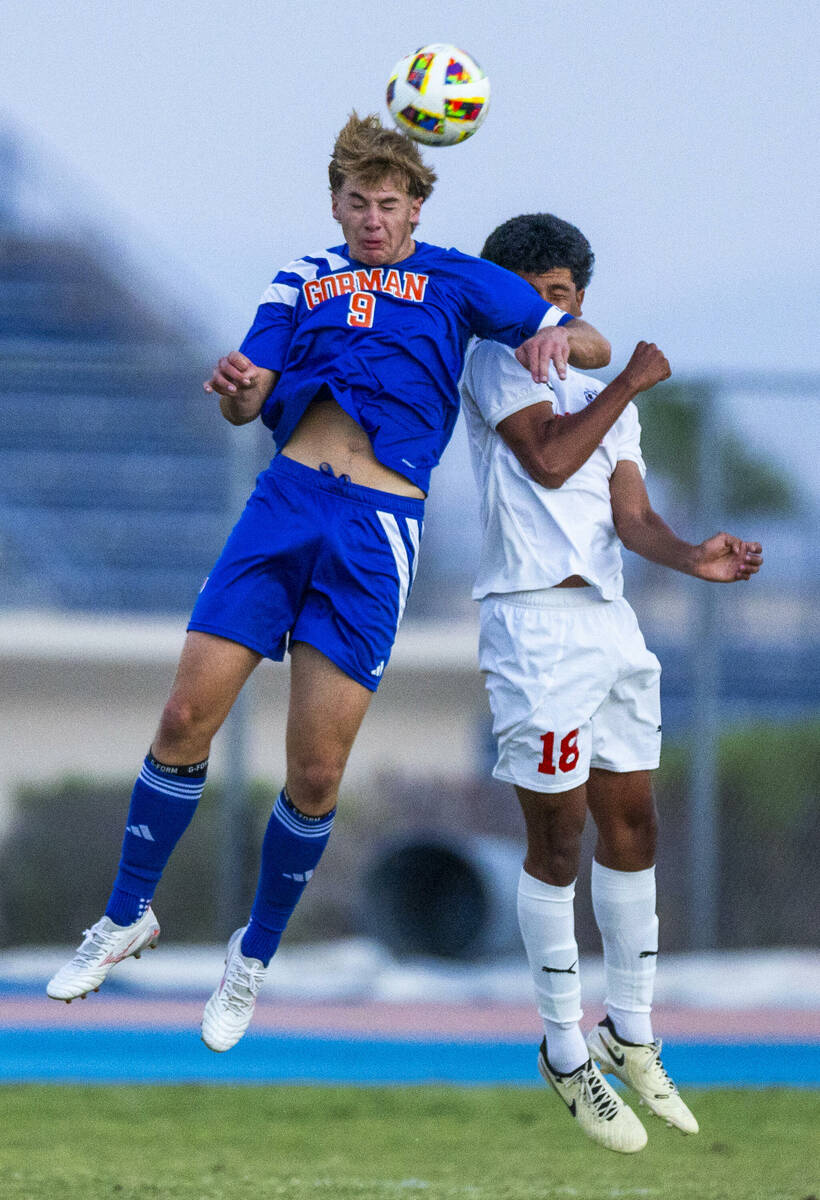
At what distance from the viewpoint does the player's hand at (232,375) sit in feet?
12.8

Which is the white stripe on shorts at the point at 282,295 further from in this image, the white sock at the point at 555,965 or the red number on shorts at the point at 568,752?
the white sock at the point at 555,965

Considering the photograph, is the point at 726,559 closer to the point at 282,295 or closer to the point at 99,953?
the point at 282,295

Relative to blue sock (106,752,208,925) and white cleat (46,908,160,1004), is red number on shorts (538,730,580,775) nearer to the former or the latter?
blue sock (106,752,208,925)

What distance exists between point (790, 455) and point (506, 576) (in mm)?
4936

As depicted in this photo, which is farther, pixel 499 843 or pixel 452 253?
pixel 499 843

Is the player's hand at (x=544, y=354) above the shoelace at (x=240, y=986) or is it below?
above

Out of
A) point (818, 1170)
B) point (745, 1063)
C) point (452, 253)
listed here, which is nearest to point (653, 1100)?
point (818, 1170)

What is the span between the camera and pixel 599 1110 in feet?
13.4

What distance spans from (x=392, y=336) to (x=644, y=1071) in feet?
6.51

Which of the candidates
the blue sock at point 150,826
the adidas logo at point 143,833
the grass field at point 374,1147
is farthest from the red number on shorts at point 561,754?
the grass field at point 374,1147

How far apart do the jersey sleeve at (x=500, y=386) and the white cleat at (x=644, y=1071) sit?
1.65m

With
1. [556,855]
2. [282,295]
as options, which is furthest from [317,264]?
[556,855]

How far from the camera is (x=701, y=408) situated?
343 inches

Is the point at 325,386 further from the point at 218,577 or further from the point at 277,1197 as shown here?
the point at 277,1197
